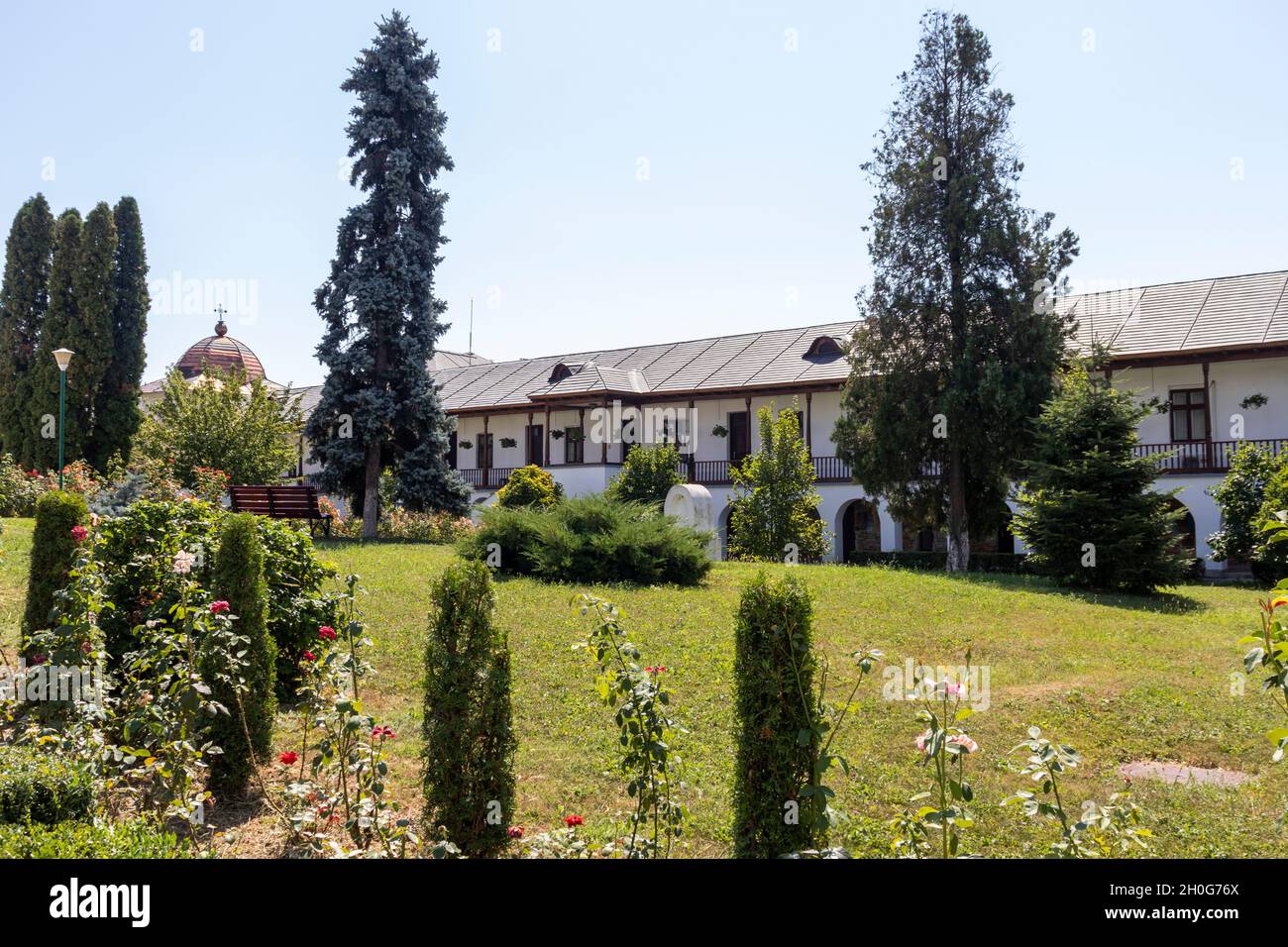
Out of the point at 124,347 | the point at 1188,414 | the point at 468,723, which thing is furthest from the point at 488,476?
the point at 468,723

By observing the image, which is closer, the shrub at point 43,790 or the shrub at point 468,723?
the shrub at point 43,790

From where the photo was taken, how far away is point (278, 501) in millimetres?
15164

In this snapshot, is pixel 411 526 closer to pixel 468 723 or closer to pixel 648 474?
pixel 648 474

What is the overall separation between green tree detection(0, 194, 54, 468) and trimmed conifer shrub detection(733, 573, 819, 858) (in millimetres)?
27028

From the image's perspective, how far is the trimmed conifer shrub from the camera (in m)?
3.80

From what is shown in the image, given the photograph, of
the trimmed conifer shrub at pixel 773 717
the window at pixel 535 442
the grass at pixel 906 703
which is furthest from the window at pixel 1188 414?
the trimmed conifer shrub at pixel 773 717

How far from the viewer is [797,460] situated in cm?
1709

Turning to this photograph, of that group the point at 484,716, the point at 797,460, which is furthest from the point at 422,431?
the point at 484,716

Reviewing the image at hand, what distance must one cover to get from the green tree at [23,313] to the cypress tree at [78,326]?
598mm

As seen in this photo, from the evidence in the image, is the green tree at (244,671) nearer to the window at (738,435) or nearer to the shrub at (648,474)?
the shrub at (648,474)

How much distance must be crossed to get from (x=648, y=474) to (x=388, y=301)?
22.5ft

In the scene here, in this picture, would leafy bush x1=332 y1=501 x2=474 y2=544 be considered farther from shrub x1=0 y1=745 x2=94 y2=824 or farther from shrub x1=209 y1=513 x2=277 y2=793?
shrub x1=0 y1=745 x2=94 y2=824

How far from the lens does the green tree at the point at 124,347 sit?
25594 millimetres
